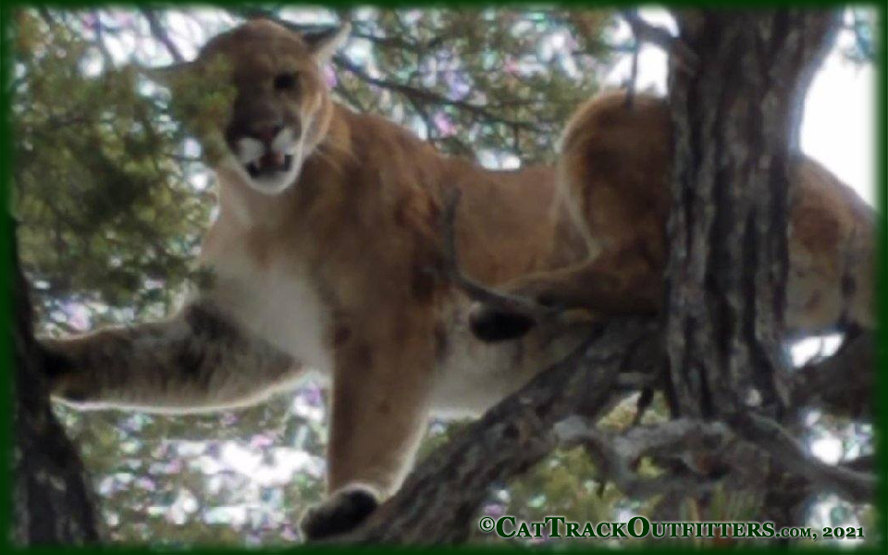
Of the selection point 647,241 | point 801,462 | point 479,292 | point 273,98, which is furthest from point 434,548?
point 273,98

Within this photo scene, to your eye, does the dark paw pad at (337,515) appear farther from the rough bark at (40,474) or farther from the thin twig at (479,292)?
the rough bark at (40,474)

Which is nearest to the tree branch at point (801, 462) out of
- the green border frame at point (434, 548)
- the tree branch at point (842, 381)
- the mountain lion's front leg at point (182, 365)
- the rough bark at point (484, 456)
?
the green border frame at point (434, 548)

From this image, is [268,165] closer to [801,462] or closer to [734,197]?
[734,197]

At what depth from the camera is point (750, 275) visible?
3.42 meters

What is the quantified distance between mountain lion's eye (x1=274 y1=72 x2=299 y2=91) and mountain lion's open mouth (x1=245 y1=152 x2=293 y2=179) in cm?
18

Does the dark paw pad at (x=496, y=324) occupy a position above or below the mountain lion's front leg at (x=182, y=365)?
above

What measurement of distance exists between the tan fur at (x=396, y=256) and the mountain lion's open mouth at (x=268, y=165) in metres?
0.06

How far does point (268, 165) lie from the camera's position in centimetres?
428

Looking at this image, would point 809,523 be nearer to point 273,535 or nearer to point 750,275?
point 750,275

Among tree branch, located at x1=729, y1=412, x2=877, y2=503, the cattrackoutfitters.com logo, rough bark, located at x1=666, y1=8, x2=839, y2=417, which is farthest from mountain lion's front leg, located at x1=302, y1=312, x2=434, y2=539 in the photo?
tree branch, located at x1=729, y1=412, x2=877, y2=503

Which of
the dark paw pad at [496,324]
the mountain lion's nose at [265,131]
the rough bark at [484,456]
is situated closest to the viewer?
the rough bark at [484,456]

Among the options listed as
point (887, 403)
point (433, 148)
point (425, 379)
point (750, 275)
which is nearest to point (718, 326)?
point (750, 275)

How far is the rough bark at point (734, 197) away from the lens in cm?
331

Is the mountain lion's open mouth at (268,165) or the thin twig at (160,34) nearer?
the thin twig at (160,34)
